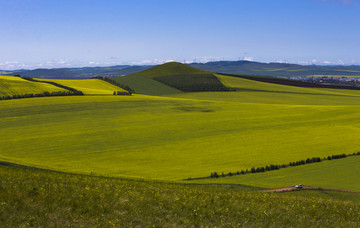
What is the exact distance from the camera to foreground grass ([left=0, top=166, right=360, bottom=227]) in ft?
48.7

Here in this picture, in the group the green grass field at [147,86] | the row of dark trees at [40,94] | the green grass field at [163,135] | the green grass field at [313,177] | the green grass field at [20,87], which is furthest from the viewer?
the green grass field at [147,86]

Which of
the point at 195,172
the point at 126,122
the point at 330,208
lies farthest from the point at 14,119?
the point at 330,208

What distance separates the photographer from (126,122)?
64.6 meters

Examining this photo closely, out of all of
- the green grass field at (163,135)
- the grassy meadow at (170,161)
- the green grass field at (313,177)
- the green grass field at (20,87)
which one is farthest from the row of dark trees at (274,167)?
the green grass field at (20,87)

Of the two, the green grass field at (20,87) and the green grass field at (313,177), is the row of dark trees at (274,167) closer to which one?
the green grass field at (313,177)

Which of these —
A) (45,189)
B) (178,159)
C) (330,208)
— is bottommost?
(178,159)

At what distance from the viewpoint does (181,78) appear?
538 ft

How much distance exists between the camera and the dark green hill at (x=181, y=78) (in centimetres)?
14194

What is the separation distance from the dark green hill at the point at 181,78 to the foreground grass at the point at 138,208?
10913 centimetres

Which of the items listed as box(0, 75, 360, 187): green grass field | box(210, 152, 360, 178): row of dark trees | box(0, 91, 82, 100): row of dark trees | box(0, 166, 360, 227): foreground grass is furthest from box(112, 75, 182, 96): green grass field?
box(0, 166, 360, 227): foreground grass

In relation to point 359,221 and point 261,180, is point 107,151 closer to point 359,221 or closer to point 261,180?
point 261,180

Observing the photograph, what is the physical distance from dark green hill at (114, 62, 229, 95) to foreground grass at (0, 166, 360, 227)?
358 ft

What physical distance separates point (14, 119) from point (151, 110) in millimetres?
28349

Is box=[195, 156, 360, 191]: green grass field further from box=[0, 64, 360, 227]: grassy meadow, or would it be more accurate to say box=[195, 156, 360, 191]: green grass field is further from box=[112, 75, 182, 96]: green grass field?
box=[112, 75, 182, 96]: green grass field
